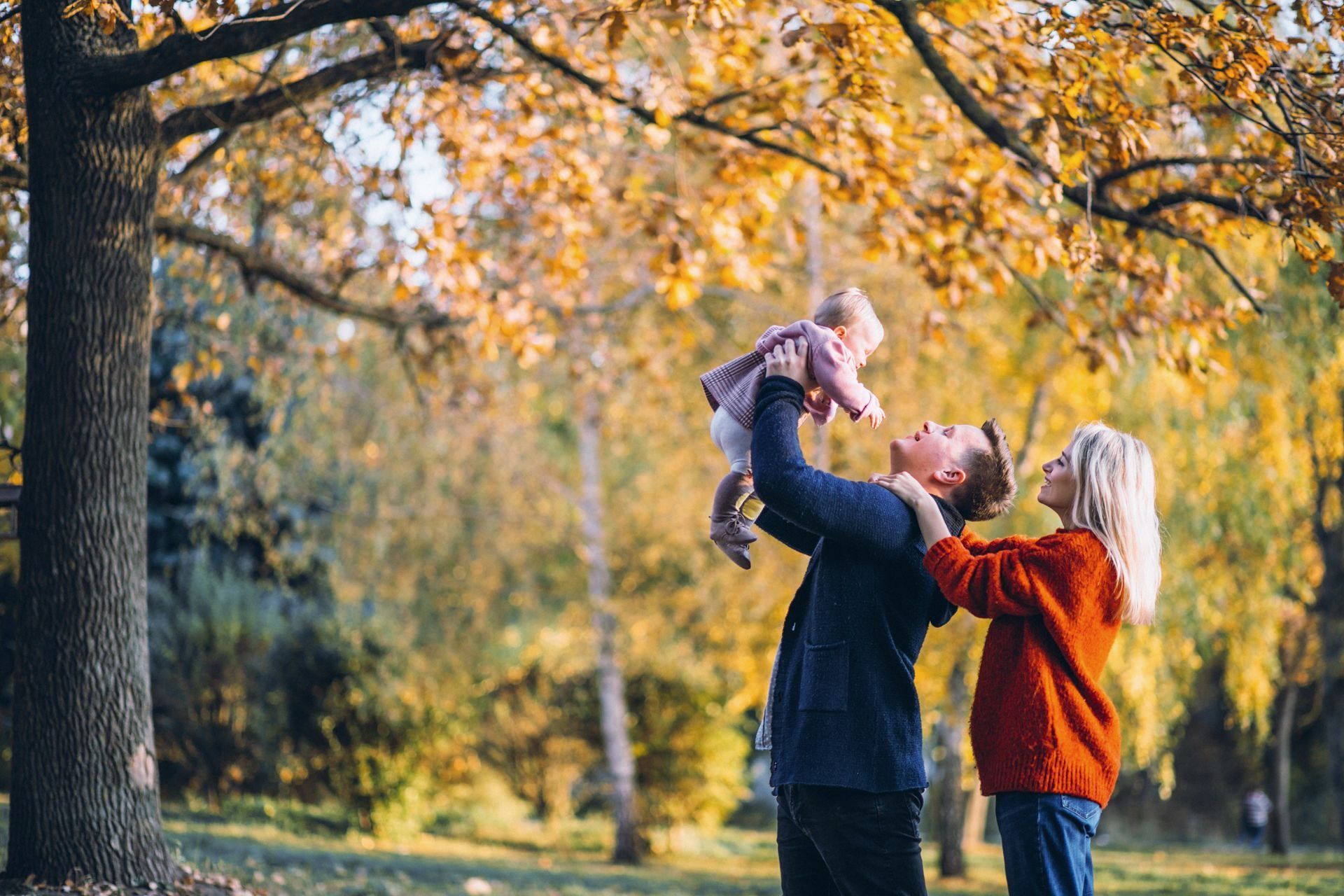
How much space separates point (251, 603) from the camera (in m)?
12.4

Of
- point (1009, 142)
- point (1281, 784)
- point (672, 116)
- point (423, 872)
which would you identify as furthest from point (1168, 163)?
point (1281, 784)

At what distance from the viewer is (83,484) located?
4.87 meters

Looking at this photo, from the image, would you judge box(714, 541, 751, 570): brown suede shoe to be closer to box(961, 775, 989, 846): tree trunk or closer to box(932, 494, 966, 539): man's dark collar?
box(932, 494, 966, 539): man's dark collar

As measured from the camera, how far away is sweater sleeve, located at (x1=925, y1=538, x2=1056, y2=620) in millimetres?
2660

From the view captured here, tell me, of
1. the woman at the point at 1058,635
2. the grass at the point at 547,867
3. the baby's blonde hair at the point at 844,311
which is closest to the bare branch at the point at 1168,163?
the woman at the point at 1058,635

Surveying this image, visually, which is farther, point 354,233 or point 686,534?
point 686,534

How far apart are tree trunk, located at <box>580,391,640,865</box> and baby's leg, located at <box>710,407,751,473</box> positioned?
11113 millimetres

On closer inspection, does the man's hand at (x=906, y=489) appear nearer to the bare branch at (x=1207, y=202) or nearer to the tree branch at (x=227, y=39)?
the bare branch at (x=1207, y=202)

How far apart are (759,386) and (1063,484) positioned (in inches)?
31.7

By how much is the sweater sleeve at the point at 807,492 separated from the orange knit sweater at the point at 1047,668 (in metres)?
0.19

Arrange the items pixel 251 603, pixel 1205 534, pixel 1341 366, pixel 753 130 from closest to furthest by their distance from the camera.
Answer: pixel 753 130, pixel 1341 366, pixel 1205 534, pixel 251 603

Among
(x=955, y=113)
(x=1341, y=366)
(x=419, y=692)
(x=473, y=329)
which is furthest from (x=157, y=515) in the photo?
(x=1341, y=366)

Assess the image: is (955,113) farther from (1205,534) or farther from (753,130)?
(1205,534)

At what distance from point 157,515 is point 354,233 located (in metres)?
5.36
